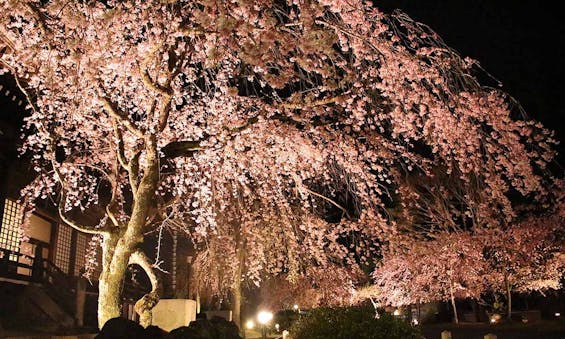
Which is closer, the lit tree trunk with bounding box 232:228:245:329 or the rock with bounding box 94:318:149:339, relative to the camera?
the rock with bounding box 94:318:149:339

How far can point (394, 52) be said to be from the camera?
8516 mm

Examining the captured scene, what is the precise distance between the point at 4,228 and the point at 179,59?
31.1 feet

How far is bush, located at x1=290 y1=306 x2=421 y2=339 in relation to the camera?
8.83 meters

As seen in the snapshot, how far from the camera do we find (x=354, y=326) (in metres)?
8.95

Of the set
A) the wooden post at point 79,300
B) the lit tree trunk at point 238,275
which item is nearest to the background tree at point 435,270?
the lit tree trunk at point 238,275

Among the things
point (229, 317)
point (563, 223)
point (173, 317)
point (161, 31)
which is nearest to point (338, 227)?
point (173, 317)

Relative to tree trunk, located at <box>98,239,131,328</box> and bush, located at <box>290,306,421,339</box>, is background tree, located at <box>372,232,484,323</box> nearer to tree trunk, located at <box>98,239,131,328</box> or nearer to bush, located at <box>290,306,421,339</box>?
bush, located at <box>290,306,421,339</box>

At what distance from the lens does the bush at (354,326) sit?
883cm

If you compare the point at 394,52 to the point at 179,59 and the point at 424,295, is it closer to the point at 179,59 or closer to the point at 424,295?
the point at 179,59

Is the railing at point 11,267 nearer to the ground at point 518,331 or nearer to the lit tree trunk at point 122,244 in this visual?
the lit tree trunk at point 122,244

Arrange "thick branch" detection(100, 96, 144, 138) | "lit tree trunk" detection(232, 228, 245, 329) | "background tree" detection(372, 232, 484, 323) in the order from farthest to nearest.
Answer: "background tree" detection(372, 232, 484, 323), "lit tree trunk" detection(232, 228, 245, 329), "thick branch" detection(100, 96, 144, 138)

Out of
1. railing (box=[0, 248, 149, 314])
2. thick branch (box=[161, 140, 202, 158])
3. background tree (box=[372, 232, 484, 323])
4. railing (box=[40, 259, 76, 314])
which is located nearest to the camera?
thick branch (box=[161, 140, 202, 158])

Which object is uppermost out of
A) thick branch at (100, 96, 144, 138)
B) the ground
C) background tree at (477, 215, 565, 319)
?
thick branch at (100, 96, 144, 138)

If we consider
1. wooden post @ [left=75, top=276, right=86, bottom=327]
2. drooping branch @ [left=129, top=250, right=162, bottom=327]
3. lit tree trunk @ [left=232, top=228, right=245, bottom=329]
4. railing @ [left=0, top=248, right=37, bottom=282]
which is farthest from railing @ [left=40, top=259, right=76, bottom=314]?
drooping branch @ [left=129, top=250, right=162, bottom=327]
